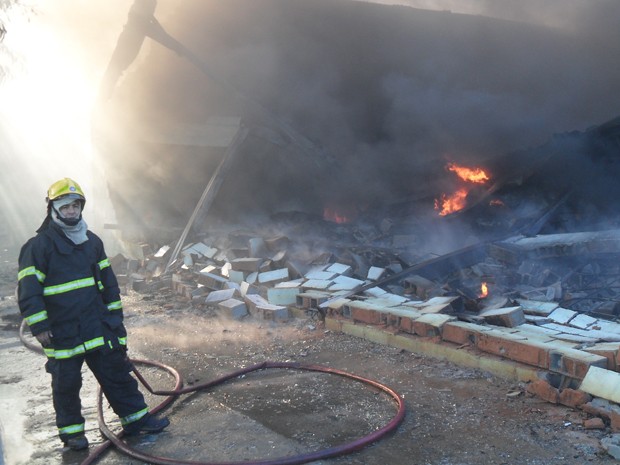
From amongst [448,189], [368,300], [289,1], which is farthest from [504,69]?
[368,300]

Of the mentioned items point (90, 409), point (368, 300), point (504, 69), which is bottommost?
point (90, 409)

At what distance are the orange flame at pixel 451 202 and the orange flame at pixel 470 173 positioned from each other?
322 millimetres

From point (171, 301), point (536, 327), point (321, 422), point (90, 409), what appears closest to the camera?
point (321, 422)

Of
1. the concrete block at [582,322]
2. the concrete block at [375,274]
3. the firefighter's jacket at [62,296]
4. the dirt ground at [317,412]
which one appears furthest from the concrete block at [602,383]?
the concrete block at [375,274]

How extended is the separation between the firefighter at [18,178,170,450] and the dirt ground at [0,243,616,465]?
0.24 meters

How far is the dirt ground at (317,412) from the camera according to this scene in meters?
3.35

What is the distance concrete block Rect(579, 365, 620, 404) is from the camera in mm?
3451

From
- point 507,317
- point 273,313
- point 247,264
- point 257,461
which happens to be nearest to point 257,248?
point 247,264

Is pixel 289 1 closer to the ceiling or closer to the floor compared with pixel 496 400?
closer to the ceiling

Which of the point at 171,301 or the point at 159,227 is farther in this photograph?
the point at 159,227

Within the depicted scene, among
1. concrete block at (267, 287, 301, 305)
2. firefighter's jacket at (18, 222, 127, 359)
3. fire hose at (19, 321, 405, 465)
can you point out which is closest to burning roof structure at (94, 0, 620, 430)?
concrete block at (267, 287, 301, 305)

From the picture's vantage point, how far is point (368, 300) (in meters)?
6.11

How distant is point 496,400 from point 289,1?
10104 mm

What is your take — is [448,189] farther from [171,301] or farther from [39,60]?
[39,60]
